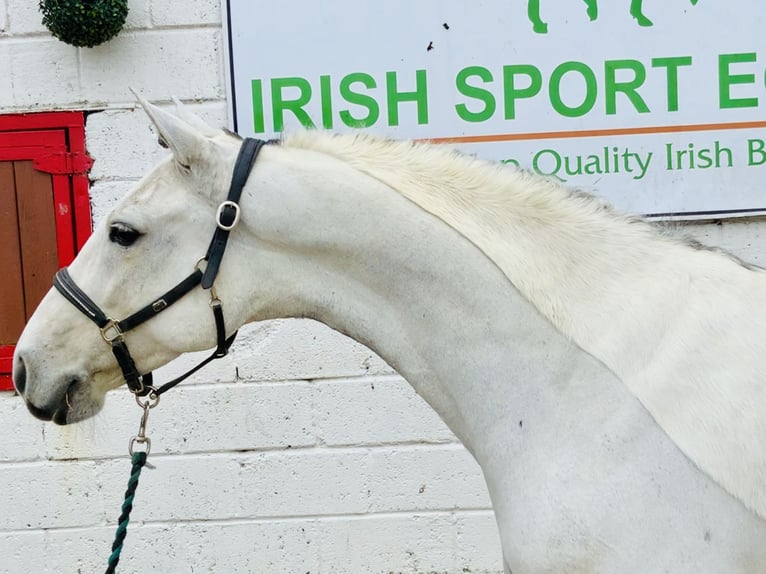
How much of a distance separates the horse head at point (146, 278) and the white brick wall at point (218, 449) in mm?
1408

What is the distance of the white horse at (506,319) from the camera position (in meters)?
1.59

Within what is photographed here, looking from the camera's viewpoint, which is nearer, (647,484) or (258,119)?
(647,484)

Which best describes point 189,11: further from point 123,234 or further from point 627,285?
point 627,285

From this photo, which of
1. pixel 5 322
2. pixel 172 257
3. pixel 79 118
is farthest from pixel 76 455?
pixel 172 257

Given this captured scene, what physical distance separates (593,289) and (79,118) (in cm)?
233

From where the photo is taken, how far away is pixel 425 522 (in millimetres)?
3402

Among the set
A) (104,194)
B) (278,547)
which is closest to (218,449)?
(278,547)

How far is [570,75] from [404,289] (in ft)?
5.96

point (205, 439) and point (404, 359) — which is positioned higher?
point (404, 359)

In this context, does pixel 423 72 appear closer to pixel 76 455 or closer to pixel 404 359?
pixel 404 359

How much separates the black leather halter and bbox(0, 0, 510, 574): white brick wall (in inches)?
56.0

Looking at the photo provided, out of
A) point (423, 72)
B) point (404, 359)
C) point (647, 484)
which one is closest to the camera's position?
point (647, 484)

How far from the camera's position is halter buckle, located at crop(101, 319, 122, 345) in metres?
1.89

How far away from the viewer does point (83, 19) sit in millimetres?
3094
